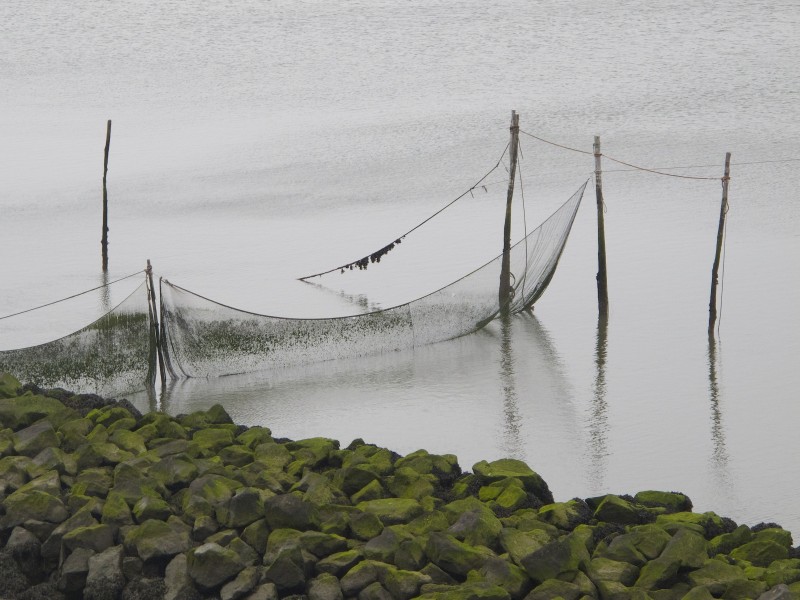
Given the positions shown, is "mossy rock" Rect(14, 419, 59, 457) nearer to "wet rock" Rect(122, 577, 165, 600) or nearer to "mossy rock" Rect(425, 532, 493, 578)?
"wet rock" Rect(122, 577, 165, 600)

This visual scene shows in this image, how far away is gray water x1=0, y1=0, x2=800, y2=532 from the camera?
826cm

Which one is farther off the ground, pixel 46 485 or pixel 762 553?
pixel 46 485

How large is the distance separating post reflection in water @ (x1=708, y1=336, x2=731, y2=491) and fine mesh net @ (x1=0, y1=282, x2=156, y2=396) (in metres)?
4.25

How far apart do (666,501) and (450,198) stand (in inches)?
456

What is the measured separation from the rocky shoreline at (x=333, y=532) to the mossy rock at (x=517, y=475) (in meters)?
0.01

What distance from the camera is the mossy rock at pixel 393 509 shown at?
5582 mm

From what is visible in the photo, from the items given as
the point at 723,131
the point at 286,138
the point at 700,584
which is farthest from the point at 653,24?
the point at 700,584

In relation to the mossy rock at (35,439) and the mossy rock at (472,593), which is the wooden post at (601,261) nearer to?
the mossy rock at (35,439)

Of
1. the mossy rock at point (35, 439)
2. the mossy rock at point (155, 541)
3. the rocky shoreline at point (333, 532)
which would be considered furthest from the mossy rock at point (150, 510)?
the mossy rock at point (35, 439)

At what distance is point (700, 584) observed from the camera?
485cm

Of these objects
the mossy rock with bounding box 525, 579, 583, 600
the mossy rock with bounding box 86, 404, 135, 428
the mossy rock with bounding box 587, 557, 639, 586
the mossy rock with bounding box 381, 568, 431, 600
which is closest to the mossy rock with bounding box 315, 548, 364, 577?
the mossy rock with bounding box 381, 568, 431, 600

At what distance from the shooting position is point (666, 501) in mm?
5875

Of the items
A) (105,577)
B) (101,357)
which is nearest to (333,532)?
(105,577)

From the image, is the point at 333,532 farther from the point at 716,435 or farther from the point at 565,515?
the point at 716,435
